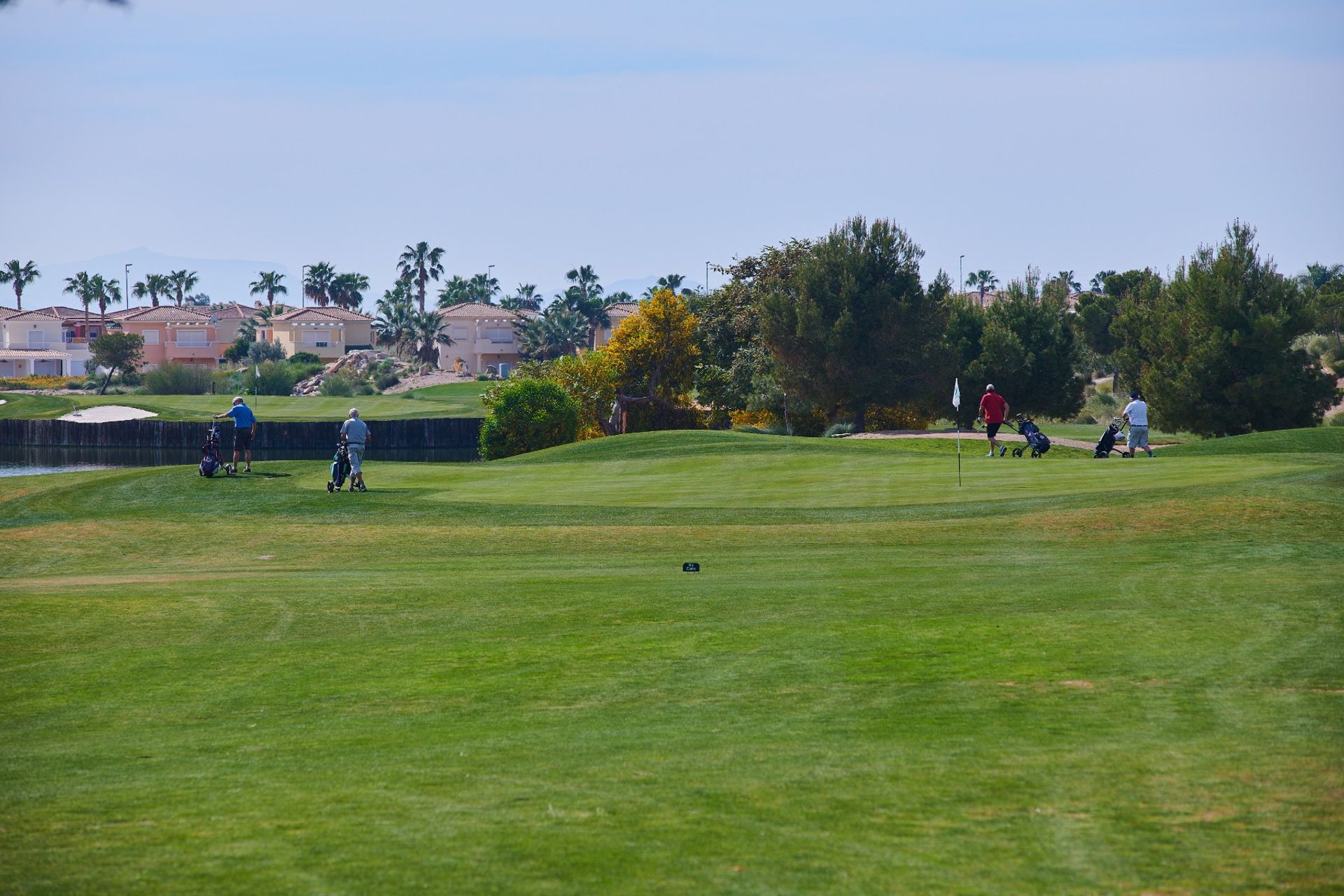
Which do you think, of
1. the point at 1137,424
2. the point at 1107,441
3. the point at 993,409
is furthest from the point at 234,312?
the point at 1137,424

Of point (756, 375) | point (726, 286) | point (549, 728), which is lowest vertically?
point (549, 728)

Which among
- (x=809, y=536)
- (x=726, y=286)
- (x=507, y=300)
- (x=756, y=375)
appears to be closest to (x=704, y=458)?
(x=809, y=536)

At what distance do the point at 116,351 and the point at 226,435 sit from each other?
55661mm

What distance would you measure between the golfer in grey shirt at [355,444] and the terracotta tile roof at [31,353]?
14405cm

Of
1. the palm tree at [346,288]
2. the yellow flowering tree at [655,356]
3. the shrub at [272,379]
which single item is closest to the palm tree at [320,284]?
the palm tree at [346,288]

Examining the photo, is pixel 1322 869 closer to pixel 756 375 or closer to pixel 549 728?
pixel 549 728

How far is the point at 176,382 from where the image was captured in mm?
124312

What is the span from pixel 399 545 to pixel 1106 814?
55.7ft

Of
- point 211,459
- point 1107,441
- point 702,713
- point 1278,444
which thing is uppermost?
point 1107,441

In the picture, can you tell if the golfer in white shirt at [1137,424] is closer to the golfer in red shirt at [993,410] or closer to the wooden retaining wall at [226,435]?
the golfer in red shirt at [993,410]

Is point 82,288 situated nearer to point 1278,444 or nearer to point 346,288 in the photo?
point 346,288

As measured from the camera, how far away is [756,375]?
72.1m

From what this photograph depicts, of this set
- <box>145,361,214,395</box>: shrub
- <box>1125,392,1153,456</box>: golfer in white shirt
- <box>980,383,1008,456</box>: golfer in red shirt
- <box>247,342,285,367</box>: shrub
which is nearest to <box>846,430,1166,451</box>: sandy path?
<box>980,383,1008,456</box>: golfer in red shirt

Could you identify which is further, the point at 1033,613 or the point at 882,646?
the point at 1033,613
